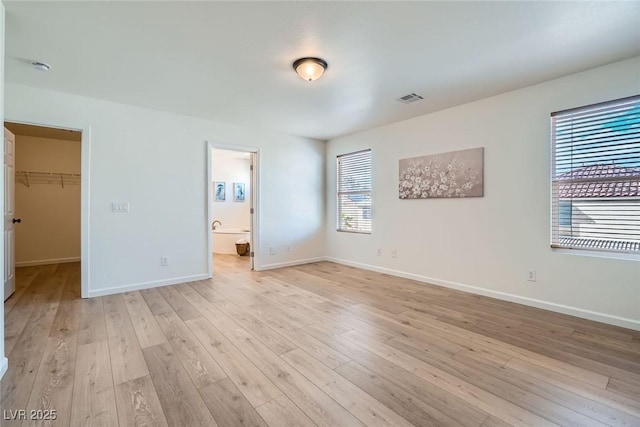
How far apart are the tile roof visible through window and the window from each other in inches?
106

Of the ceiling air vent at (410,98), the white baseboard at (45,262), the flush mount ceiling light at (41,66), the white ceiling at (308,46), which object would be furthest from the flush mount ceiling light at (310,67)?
the white baseboard at (45,262)

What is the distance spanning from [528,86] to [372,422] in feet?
11.8

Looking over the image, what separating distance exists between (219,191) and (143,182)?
4.10 m

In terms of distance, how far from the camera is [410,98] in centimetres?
353

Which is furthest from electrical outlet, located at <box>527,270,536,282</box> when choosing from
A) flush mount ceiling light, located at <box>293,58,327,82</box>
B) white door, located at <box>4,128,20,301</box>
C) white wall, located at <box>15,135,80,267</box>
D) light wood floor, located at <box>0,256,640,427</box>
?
white wall, located at <box>15,135,80,267</box>

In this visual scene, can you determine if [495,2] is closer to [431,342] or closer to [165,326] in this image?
[431,342]

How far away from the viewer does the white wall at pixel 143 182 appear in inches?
139

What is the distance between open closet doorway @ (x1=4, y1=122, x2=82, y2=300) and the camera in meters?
5.29

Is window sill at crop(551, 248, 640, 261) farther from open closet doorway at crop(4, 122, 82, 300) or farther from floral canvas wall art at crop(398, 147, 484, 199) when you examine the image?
open closet doorway at crop(4, 122, 82, 300)

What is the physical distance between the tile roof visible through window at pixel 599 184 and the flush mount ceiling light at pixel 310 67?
269 centimetres

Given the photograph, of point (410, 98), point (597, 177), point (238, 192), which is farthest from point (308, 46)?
point (238, 192)

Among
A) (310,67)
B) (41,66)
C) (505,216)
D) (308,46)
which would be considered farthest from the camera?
(505,216)

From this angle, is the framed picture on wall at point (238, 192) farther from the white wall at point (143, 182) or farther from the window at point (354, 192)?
the window at point (354, 192)

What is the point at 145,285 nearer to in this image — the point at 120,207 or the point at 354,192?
the point at 120,207
